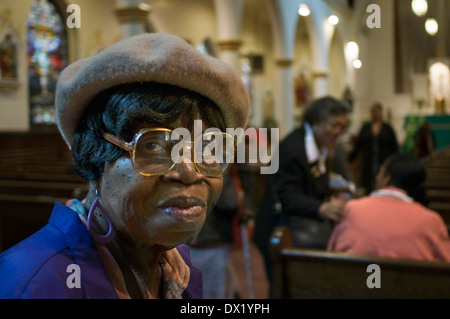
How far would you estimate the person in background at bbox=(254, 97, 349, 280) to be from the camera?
106 inches

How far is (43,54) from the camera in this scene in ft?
34.0

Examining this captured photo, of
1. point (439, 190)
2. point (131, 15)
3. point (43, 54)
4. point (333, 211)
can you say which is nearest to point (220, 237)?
point (333, 211)

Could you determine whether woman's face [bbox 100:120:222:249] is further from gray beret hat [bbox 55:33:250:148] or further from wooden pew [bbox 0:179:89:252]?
wooden pew [bbox 0:179:89:252]

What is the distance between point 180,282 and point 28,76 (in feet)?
32.6

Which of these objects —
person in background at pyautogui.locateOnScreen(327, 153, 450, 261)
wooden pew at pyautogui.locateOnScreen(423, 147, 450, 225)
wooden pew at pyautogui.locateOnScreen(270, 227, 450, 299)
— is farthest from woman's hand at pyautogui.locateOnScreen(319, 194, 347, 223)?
wooden pew at pyautogui.locateOnScreen(423, 147, 450, 225)

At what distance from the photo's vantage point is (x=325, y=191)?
2.90 m

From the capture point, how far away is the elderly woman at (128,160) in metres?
0.71

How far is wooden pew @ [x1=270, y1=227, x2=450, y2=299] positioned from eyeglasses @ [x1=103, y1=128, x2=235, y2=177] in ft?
4.40

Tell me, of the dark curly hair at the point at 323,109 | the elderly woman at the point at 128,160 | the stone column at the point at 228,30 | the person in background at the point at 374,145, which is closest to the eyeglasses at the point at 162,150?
the elderly woman at the point at 128,160

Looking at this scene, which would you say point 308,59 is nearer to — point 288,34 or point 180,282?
point 288,34

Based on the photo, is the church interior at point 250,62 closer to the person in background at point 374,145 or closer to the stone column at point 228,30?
the stone column at point 228,30

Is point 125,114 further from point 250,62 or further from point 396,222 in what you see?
point 250,62

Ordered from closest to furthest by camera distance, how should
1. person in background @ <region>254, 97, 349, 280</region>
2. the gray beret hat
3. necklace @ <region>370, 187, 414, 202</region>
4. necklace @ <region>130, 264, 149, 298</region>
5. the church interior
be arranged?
the gray beret hat, necklace @ <region>130, 264, 149, 298</region>, necklace @ <region>370, 187, 414, 202</region>, person in background @ <region>254, 97, 349, 280</region>, the church interior

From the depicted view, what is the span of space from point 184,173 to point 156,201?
57mm
